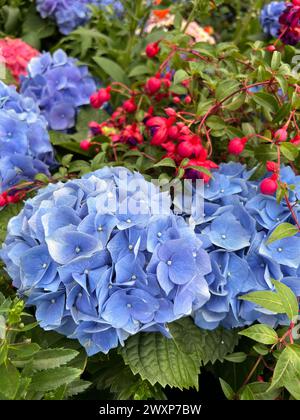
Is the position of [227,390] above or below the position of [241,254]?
below

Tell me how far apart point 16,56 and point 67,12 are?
0.33 metres

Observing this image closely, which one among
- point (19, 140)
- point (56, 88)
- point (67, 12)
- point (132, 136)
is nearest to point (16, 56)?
point (56, 88)

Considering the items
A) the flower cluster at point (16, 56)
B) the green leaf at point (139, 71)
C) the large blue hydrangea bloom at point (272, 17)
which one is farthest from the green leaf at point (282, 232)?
the flower cluster at point (16, 56)

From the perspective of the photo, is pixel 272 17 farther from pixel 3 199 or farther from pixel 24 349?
pixel 24 349

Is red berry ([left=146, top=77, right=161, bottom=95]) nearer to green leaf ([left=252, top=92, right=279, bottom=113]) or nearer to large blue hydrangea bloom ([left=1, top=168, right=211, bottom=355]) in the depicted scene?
green leaf ([left=252, top=92, right=279, bottom=113])

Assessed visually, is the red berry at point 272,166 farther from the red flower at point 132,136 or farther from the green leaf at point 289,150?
the red flower at point 132,136

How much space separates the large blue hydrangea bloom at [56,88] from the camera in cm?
171

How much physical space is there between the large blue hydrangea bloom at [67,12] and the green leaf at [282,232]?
1.24 m

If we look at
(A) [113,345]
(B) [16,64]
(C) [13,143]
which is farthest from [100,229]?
(B) [16,64]

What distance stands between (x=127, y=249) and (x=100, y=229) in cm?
7

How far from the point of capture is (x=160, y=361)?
3.72ft

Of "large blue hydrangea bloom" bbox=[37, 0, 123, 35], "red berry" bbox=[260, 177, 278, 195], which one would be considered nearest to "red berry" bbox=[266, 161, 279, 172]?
"red berry" bbox=[260, 177, 278, 195]
